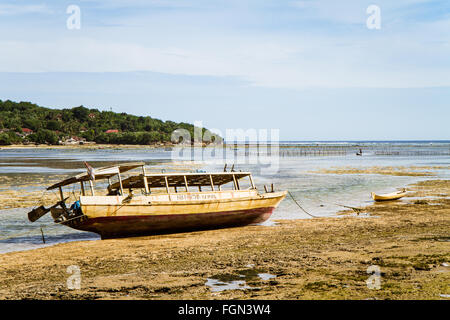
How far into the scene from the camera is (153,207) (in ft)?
65.9

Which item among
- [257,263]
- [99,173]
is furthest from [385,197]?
[99,173]

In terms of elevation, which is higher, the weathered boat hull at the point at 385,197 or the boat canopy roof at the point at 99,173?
the boat canopy roof at the point at 99,173

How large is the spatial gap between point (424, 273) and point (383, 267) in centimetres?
119

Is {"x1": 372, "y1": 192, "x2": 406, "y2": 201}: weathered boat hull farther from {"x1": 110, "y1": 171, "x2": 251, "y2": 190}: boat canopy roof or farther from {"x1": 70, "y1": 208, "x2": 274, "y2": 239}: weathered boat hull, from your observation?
{"x1": 110, "y1": 171, "x2": 251, "y2": 190}: boat canopy roof

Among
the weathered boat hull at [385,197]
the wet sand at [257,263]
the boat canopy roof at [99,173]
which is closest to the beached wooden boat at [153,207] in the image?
the boat canopy roof at [99,173]

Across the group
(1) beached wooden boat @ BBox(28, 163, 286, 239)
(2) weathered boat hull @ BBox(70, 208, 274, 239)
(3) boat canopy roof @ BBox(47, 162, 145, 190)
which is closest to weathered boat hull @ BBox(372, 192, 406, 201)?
(1) beached wooden boat @ BBox(28, 163, 286, 239)

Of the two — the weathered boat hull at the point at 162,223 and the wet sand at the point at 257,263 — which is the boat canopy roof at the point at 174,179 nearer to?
the weathered boat hull at the point at 162,223

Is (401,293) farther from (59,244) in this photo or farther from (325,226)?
(59,244)

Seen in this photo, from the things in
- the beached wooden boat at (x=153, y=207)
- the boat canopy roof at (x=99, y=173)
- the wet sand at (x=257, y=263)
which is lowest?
the wet sand at (x=257, y=263)

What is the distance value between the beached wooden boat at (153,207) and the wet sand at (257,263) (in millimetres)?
669

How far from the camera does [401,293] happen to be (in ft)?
33.8

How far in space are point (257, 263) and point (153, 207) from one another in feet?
24.4

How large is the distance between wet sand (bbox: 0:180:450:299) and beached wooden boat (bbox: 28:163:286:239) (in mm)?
669

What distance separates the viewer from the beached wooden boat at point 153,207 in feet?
62.8
